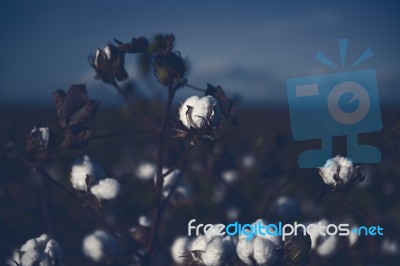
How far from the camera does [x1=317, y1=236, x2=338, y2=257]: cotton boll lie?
5.20ft

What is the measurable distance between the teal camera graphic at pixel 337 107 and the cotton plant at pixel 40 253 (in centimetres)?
85

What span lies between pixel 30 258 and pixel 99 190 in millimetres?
284

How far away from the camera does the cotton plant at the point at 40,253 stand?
4.27 ft

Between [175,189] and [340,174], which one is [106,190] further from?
[340,174]

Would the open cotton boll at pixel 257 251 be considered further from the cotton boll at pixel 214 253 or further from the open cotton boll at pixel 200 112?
the open cotton boll at pixel 200 112

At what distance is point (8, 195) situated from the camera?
2332 mm

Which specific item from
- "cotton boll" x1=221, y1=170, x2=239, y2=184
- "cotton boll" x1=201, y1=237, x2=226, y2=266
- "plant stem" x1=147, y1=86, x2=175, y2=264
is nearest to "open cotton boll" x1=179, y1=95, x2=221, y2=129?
"plant stem" x1=147, y1=86, x2=175, y2=264

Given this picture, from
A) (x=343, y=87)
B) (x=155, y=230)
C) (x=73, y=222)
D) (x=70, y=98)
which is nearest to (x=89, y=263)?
(x=155, y=230)

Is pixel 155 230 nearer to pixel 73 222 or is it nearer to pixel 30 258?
pixel 30 258

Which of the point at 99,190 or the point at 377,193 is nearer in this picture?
the point at 99,190

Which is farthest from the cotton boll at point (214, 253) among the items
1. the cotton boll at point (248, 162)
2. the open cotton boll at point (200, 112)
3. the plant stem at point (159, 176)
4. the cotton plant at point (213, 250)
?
the cotton boll at point (248, 162)

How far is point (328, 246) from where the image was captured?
158 cm

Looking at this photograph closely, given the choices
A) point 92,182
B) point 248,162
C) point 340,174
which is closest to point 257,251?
point 340,174

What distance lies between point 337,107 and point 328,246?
0.48 metres
